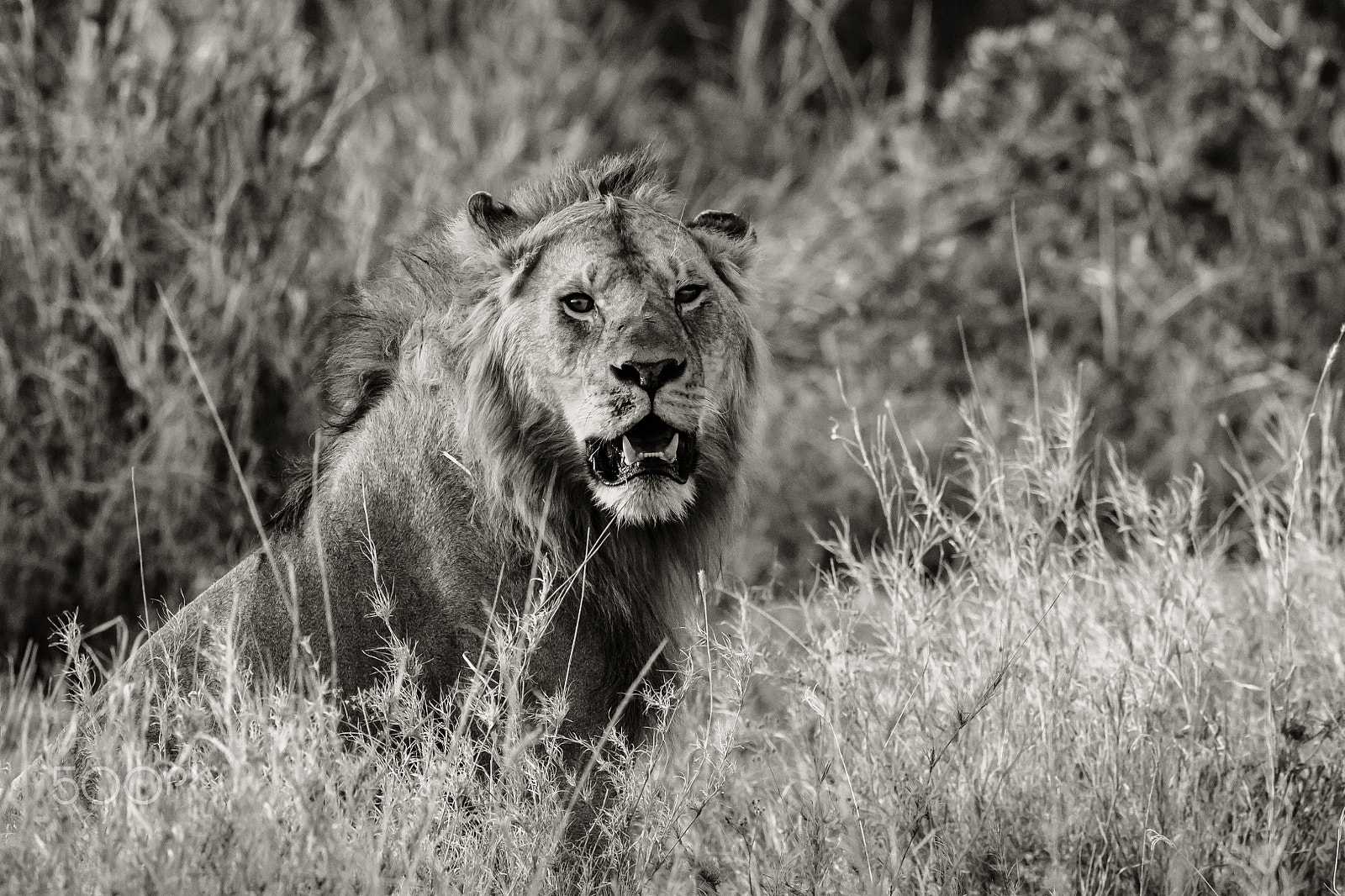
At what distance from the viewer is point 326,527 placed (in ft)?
12.1

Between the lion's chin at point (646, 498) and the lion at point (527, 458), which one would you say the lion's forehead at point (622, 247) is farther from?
the lion's chin at point (646, 498)

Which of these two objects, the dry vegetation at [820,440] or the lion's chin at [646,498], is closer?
the dry vegetation at [820,440]

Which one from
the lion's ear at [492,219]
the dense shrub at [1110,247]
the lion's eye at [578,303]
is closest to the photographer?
the lion's eye at [578,303]

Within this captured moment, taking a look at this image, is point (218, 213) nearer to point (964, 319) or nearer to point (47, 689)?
point (47, 689)

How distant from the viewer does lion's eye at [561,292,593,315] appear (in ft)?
12.0

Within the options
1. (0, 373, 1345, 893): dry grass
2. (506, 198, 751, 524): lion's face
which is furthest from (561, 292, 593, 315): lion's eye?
(0, 373, 1345, 893): dry grass

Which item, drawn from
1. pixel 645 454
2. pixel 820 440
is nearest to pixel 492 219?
pixel 645 454

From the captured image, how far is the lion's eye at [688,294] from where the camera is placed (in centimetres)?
373

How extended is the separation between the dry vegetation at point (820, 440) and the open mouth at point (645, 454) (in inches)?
13.2

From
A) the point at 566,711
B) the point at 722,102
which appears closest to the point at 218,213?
the point at 566,711

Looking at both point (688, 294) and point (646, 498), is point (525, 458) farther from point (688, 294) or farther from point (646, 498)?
point (688, 294)

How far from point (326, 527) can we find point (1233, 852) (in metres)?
2.19

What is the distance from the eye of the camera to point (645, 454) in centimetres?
354

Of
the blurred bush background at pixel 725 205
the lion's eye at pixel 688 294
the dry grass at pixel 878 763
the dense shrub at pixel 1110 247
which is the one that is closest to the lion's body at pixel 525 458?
the lion's eye at pixel 688 294
